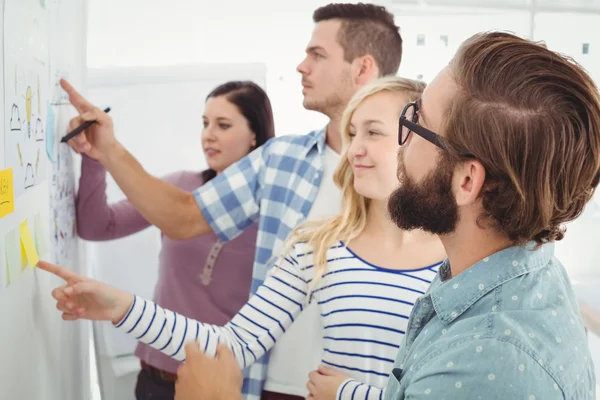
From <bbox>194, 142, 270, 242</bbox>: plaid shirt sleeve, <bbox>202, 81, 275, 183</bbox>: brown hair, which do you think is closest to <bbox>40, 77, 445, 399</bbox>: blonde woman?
<bbox>194, 142, 270, 242</bbox>: plaid shirt sleeve

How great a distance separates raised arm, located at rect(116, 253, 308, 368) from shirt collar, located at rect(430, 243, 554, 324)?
24.3 inches

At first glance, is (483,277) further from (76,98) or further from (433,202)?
(76,98)

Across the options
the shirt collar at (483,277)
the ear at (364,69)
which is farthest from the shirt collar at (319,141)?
the shirt collar at (483,277)

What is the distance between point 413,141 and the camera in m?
1.03

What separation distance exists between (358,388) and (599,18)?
2089 mm

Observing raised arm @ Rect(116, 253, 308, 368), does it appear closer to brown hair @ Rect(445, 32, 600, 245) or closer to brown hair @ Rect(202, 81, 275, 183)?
brown hair @ Rect(445, 32, 600, 245)

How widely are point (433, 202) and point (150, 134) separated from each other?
154 cm

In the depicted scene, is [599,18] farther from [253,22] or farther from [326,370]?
[326,370]

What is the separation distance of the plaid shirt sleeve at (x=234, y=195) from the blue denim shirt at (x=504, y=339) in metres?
1.08

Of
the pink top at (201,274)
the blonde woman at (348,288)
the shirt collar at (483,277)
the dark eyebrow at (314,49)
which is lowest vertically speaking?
the pink top at (201,274)

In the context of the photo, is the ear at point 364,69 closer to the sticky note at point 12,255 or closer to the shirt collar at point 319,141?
the shirt collar at point 319,141

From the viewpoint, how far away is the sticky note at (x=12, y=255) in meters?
1.11

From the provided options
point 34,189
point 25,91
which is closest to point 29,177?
point 34,189

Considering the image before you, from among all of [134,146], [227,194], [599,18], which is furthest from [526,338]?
[599,18]
